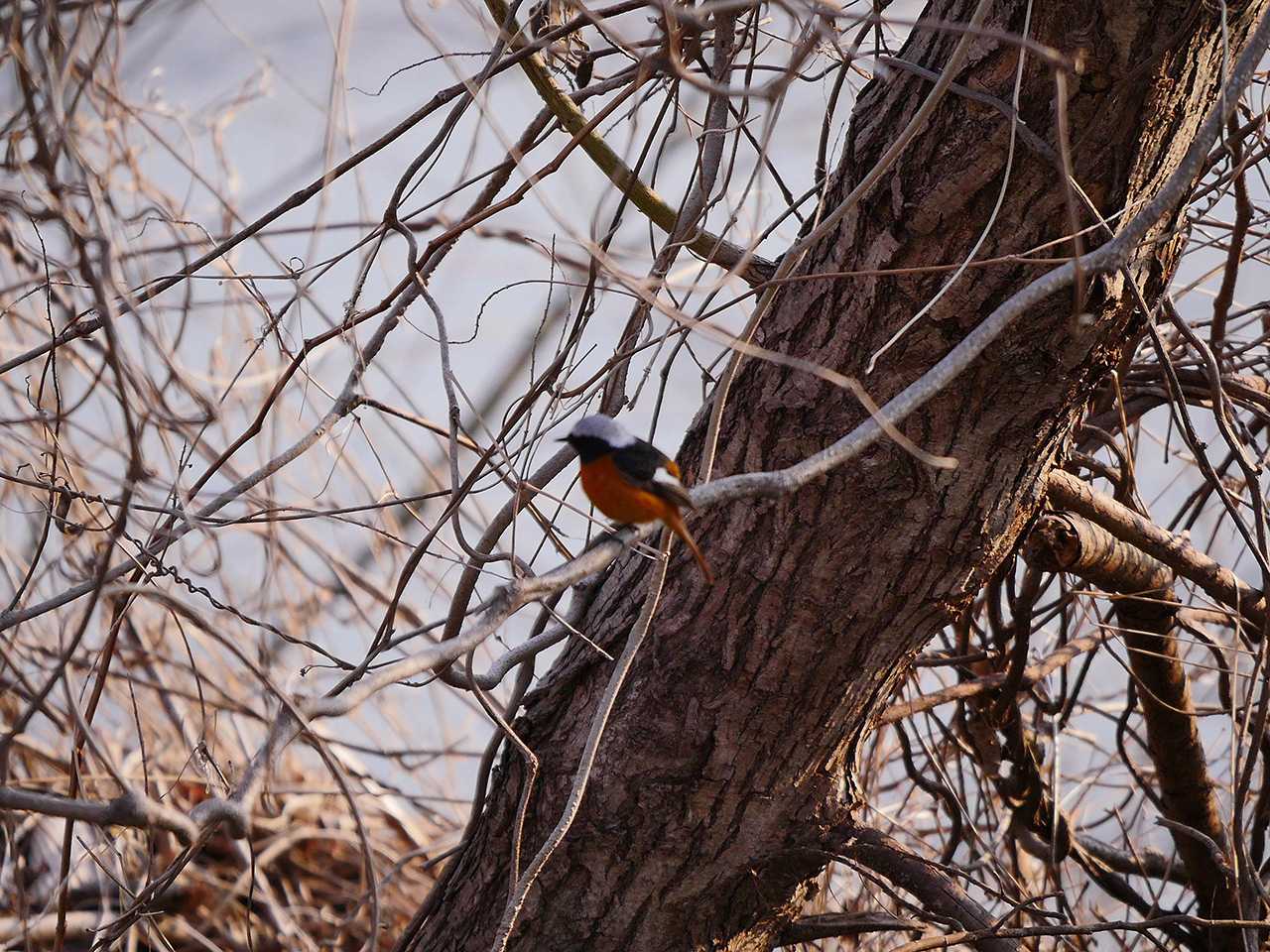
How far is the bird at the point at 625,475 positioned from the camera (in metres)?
2.07

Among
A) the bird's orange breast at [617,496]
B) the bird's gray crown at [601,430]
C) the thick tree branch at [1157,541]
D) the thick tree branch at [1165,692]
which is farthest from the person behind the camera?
the thick tree branch at [1165,692]

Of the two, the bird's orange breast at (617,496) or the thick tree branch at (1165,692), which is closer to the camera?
the bird's orange breast at (617,496)

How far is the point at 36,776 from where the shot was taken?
377 centimetres

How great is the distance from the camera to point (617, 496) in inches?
88.7

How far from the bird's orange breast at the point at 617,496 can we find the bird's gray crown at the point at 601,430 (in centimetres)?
4

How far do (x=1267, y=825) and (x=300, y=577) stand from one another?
3223mm

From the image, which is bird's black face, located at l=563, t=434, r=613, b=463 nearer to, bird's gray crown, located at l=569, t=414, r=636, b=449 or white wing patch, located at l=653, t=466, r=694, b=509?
bird's gray crown, located at l=569, t=414, r=636, b=449

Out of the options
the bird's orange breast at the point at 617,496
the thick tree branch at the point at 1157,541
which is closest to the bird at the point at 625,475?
the bird's orange breast at the point at 617,496

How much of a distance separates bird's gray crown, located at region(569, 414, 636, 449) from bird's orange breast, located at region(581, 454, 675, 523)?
4 centimetres

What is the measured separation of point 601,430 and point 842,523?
559 mm

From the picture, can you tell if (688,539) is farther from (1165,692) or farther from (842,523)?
(1165,692)

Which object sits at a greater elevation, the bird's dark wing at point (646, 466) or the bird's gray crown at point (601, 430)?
the bird's gray crown at point (601, 430)

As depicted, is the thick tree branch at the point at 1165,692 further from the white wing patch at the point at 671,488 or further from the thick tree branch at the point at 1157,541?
the white wing patch at the point at 671,488

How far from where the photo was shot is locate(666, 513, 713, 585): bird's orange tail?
2031 mm
